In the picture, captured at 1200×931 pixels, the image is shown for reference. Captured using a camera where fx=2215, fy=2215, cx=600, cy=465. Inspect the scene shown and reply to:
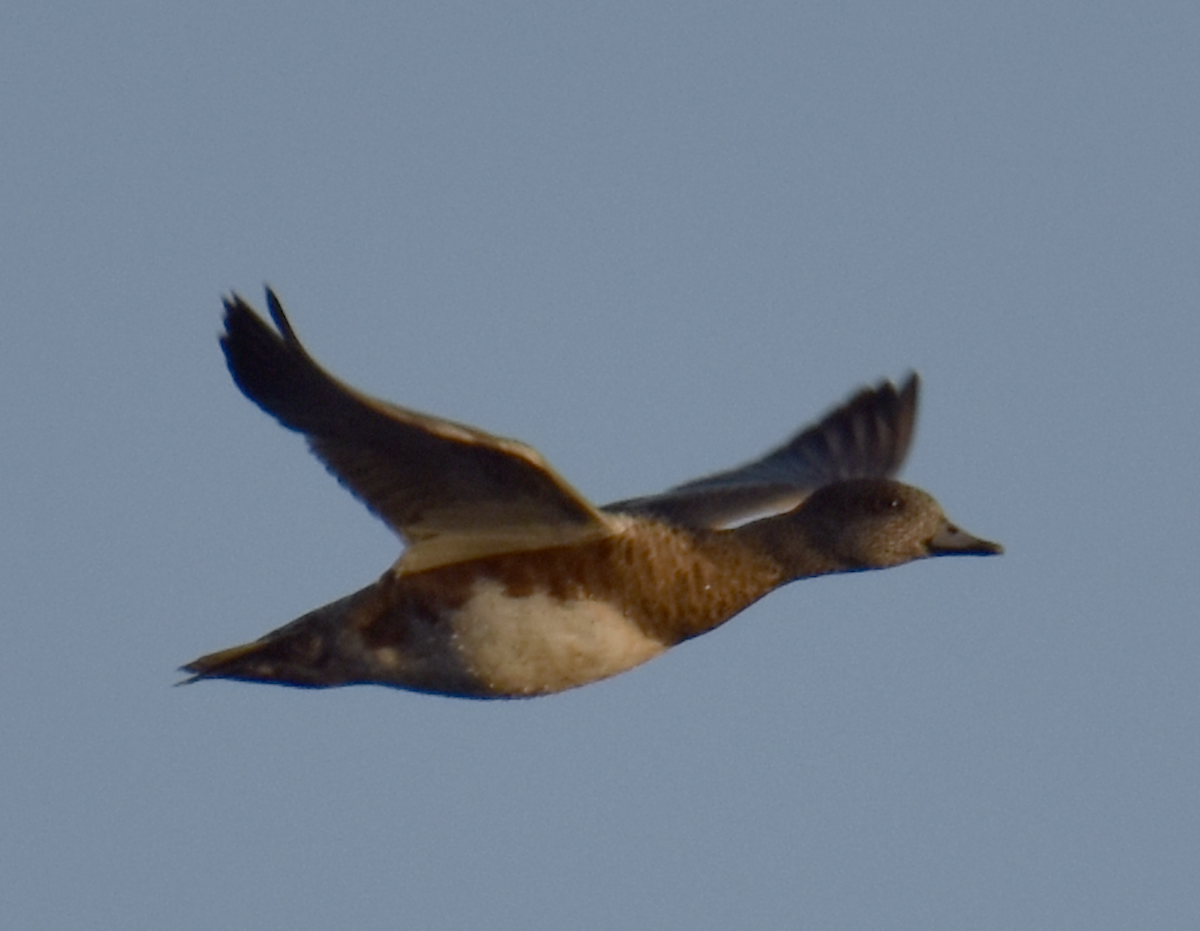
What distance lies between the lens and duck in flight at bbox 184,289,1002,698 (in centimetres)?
855

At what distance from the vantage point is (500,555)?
30.3ft

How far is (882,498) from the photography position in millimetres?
9898

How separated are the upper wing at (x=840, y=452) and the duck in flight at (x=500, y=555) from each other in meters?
1.25

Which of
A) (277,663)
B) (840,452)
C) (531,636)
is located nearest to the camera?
(531,636)

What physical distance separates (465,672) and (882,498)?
6.74ft

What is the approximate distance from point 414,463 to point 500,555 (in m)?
0.66

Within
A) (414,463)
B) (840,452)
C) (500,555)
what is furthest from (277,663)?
(840,452)

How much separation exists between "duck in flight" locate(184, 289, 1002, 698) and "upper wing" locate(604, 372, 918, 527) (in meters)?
1.25

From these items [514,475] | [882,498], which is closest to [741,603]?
[882,498]

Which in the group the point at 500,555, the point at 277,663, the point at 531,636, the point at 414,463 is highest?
the point at 414,463

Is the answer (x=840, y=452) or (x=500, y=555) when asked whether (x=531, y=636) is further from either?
(x=840, y=452)

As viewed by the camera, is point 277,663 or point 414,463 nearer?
point 414,463

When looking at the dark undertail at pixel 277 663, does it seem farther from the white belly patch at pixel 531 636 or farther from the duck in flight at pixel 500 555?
the white belly patch at pixel 531 636

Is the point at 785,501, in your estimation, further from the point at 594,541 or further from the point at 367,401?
the point at 367,401
